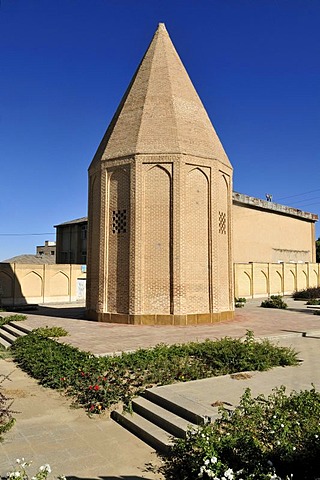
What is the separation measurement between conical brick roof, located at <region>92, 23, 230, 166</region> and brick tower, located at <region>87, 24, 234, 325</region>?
47 mm

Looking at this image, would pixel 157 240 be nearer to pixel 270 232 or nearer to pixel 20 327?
pixel 20 327

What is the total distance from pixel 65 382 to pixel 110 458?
310 centimetres

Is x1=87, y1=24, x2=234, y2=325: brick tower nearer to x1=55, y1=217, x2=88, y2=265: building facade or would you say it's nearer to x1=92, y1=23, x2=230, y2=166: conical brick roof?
x1=92, y1=23, x2=230, y2=166: conical brick roof

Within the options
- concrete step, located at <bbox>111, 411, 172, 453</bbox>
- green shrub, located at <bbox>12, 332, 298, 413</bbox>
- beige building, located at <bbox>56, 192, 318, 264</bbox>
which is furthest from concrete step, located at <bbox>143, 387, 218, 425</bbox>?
beige building, located at <bbox>56, 192, 318, 264</bbox>

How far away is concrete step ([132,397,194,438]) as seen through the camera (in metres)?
5.04

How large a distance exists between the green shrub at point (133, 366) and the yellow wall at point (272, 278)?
21447 millimetres

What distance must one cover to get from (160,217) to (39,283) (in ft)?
56.0

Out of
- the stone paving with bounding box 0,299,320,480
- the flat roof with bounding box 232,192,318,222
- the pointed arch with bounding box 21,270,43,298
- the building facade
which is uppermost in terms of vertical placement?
the flat roof with bounding box 232,192,318,222

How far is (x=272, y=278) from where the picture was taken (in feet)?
109

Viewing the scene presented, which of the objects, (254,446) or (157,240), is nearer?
(254,446)

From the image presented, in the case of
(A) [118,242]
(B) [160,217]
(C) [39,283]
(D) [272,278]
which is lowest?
(C) [39,283]

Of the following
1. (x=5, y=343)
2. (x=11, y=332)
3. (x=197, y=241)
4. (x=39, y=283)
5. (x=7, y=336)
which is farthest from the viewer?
(x=39, y=283)

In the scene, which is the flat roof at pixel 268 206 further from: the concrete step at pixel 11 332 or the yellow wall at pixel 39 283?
the concrete step at pixel 11 332

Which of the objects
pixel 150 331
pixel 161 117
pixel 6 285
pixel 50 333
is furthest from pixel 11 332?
pixel 6 285
